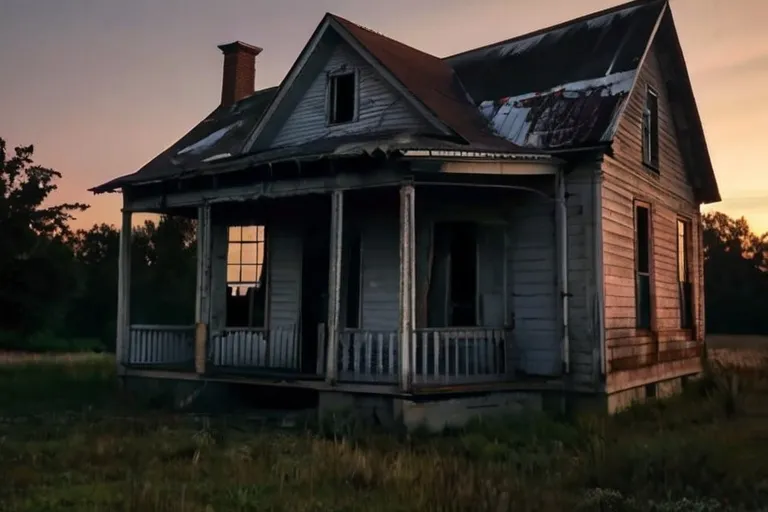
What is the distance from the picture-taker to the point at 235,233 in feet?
52.0

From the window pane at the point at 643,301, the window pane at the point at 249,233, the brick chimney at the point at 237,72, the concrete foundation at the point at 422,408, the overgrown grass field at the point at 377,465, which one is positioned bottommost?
the overgrown grass field at the point at 377,465

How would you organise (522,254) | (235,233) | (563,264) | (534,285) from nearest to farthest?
1. (563,264)
2. (534,285)
3. (522,254)
4. (235,233)

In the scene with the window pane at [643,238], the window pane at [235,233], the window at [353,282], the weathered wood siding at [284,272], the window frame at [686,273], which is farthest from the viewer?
the window frame at [686,273]

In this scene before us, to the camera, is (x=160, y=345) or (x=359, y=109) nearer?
(x=359, y=109)

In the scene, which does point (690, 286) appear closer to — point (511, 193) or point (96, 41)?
point (511, 193)

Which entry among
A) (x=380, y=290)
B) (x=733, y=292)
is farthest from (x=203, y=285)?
(x=733, y=292)

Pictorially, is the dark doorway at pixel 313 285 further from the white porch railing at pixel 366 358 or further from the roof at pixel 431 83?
the roof at pixel 431 83

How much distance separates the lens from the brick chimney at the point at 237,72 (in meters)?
21.0

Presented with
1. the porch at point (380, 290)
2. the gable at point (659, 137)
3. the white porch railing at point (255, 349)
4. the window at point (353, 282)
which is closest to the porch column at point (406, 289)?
Result: the porch at point (380, 290)

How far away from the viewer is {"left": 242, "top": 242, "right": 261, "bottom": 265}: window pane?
616 inches

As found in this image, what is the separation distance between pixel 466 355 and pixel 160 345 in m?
6.91

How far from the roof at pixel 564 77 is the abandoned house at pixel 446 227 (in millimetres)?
49

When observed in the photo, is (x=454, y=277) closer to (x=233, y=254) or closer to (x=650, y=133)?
(x=233, y=254)

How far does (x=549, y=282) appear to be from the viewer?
12656mm
